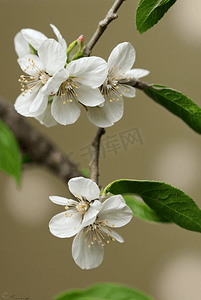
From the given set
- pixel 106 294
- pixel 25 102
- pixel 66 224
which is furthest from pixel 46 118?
pixel 106 294

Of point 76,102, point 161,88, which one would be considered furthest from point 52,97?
point 161,88

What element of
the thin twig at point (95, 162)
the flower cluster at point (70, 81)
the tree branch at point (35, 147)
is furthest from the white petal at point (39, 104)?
the tree branch at point (35, 147)

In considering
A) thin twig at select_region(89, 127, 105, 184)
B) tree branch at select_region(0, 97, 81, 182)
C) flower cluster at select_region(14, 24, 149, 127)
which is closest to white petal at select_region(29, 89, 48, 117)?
flower cluster at select_region(14, 24, 149, 127)

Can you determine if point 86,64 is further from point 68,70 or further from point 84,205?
point 84,205

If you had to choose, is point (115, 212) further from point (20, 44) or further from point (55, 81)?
point (20, 44)

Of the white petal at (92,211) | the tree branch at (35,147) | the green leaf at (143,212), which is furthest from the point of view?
the tree branch at (35,147)

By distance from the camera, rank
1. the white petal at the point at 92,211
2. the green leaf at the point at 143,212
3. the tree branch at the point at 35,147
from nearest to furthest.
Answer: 1. the white petal at the point at 92,211
2. the green leaf at the point at 143,212
3. the tree branch at the point at 35,147

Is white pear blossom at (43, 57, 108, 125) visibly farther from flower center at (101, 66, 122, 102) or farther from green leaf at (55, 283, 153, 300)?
green leaf at (55, 283, 153, 300)

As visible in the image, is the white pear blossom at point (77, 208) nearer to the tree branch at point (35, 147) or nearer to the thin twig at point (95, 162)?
the thin twig at point (95, 162)
